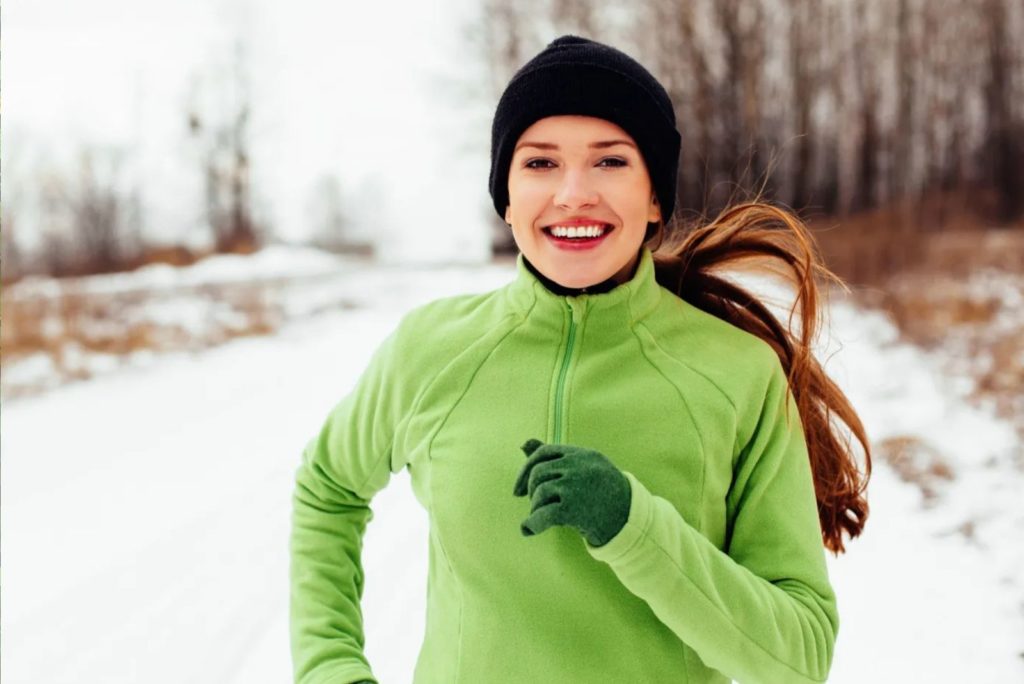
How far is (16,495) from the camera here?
15.2 feet

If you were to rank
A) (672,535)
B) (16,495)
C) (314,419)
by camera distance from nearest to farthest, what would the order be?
1. (672,535)
2. (16,495)
3. (314,419)

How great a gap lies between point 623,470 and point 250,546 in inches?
111

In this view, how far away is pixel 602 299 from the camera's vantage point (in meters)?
1.40

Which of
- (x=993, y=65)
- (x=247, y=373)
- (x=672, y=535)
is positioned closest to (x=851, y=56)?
(x=993, y=65)

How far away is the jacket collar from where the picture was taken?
1.40 meters

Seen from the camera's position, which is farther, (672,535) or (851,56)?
(851,56)

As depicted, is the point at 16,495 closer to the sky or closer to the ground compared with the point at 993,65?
closer to the ground

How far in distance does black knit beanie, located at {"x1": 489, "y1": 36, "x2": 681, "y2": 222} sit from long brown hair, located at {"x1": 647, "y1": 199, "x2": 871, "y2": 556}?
7.1 inches

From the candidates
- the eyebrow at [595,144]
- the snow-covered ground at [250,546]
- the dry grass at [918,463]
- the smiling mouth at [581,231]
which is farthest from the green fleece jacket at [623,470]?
the dry grass at [918,463]

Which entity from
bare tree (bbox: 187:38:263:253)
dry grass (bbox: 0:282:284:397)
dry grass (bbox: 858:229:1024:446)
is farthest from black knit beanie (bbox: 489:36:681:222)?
bare tree (bbox: 187:38:263:253)

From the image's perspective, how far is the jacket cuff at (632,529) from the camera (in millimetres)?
1102

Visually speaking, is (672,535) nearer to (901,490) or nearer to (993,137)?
(901,490)

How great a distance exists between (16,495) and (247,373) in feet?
10.5

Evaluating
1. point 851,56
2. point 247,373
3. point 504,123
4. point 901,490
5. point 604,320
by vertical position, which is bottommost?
point 247,373
